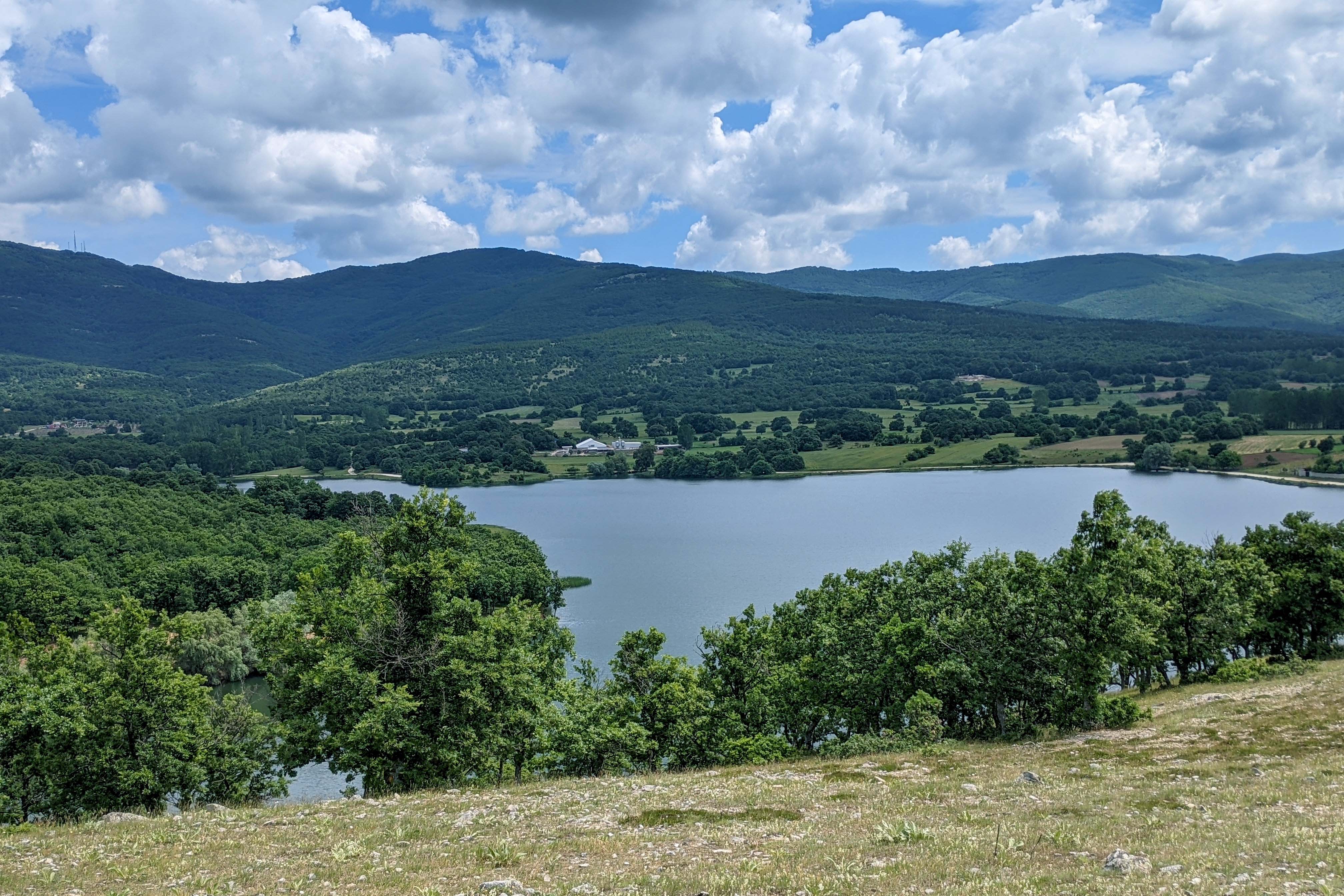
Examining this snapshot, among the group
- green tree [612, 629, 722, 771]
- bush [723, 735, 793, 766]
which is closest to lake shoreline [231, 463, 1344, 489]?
green tree [612, 629, 722, 771]

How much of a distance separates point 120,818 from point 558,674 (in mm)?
14894

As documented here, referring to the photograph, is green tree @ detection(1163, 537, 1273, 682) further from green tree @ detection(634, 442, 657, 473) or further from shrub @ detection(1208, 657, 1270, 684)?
green tree @ detection(634, 442, 657, 473)

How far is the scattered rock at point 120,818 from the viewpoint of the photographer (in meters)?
19.0

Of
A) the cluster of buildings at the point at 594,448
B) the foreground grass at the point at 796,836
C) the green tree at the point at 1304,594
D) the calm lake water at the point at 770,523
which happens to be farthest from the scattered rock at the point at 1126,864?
the cluster of buildings at the point at 594,448

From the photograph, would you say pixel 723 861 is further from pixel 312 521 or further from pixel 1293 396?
pixel 1293 396

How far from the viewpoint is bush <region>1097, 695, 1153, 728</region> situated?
27641 millimetres

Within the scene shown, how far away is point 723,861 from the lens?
1339cm

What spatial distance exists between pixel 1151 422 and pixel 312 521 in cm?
13576

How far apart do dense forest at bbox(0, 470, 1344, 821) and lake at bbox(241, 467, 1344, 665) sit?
66.4 ft

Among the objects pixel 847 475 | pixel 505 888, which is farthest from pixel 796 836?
pixel 847 475

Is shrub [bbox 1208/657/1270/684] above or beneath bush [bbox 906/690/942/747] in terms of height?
beneath

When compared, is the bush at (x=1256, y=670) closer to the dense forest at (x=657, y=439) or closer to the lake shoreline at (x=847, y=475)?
the lake shoreline at (x=847, y=475)

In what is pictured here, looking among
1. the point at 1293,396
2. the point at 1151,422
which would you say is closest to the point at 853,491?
the point at 1151,422

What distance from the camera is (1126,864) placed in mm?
11805
